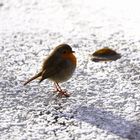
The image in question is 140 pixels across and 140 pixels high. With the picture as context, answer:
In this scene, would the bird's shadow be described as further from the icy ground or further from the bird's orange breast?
the bird's orange breast

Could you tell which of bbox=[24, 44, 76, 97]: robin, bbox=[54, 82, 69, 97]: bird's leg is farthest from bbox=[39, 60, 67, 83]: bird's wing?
bbox=[54, 82, 69, 97]: bird's leg

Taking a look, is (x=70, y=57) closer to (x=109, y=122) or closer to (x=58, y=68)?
(x=58, y=68)

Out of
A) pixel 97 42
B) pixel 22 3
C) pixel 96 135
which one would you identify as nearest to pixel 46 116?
pixel 96 135

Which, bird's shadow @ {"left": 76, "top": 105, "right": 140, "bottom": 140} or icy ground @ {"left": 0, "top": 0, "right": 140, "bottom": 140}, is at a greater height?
icy ground @ {"left": 0, "top": 0, "right": 140, "bottom": 140}

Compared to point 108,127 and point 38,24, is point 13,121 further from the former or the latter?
point 38,24

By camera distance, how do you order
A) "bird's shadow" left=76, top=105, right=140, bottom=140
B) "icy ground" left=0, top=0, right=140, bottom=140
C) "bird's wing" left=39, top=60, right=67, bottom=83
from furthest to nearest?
"bird's wing" left=39, top=60, right=67, bottom=83 < "icy ground" left=0, top=0, right=140, bottom=140 < "bird's shadow" left=76, top=105, right=140, bottom=140

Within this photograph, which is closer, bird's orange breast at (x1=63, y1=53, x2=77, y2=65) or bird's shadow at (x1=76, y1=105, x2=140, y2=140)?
bird's shadow at (x1=76, y1=105, x2=140, y2=140)

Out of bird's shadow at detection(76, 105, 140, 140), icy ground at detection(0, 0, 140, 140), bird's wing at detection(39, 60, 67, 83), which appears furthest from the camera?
bird's wing at detection(39, 60, 67, 83)

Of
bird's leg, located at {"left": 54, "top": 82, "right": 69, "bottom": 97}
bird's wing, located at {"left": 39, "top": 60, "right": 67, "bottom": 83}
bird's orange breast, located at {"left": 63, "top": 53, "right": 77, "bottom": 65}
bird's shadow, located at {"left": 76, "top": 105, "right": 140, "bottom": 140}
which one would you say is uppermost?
bird's orange breast, located at {"left": 63, "top": 53, "right": 77, "bottom": 65}

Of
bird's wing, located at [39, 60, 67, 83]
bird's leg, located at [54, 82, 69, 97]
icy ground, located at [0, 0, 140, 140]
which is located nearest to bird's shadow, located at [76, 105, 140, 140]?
icy ground, located at [0, 0, 140, 140]
